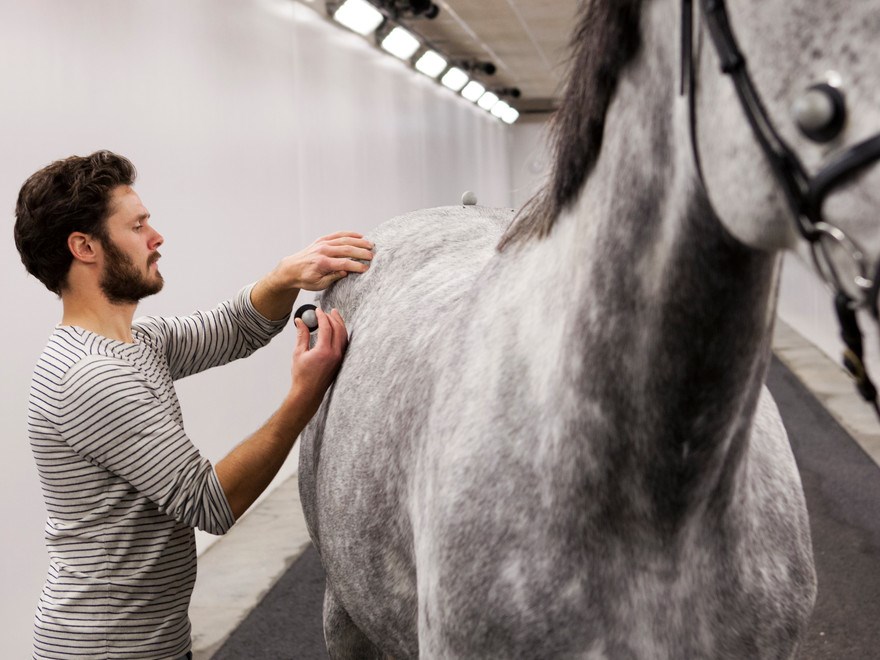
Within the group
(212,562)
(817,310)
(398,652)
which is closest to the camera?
(398,652)

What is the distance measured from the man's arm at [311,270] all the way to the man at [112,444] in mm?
260

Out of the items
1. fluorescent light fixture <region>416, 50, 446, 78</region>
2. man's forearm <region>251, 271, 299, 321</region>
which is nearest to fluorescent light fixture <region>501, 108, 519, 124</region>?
fluorescent light fixture <region>416, 50, 446, 78</region>

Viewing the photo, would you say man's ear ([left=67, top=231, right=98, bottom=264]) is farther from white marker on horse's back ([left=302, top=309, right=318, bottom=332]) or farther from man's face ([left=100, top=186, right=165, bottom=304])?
white marker on horse's back ([left=302, top=309, right=318, bottom=332])

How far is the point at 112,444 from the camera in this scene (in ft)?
5.52

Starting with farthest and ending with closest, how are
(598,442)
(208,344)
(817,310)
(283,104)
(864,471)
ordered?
(817,310) < (283,104) < (864,471) < (208,344) < (598,442)

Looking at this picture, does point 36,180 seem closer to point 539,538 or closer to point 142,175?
point 539,538

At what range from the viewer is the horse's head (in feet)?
2.10

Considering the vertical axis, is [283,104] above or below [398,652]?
above

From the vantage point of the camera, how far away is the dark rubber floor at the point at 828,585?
9.98 feet

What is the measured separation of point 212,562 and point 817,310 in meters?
6.33

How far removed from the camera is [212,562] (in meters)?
3.96

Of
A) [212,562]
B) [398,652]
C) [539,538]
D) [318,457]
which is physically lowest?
[212,562]

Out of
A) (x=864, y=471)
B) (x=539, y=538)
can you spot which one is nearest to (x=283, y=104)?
(x=864, y=471)

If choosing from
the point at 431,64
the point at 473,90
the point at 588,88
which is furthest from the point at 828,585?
the point at 473,90
